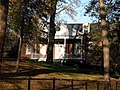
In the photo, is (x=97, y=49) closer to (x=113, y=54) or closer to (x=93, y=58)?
(x=93, y=58)

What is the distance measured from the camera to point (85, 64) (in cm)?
5588

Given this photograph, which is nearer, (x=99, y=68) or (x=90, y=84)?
(x=90, y=84)

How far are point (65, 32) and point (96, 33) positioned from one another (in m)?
20.7

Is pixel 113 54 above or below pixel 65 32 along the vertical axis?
below

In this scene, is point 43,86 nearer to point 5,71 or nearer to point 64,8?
point 5,71

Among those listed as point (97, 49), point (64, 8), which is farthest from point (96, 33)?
point (64, 8)

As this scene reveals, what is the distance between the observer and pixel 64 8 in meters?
49.9

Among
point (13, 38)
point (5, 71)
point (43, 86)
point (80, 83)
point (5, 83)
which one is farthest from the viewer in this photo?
point (13, 38)

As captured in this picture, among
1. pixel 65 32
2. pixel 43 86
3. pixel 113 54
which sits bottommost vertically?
pixel 43 86

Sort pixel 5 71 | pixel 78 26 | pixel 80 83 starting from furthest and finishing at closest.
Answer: pixel 78 26, pixel 5 71, pixel 80 83

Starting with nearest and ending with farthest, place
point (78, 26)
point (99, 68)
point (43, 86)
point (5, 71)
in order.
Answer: point (43, 86) < point (5, 71) < point (99, 68) < point (78, 26)

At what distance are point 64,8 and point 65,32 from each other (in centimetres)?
2050

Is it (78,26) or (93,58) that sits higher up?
(78,26)

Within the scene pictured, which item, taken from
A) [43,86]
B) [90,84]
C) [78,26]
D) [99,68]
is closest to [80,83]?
[90,84]
